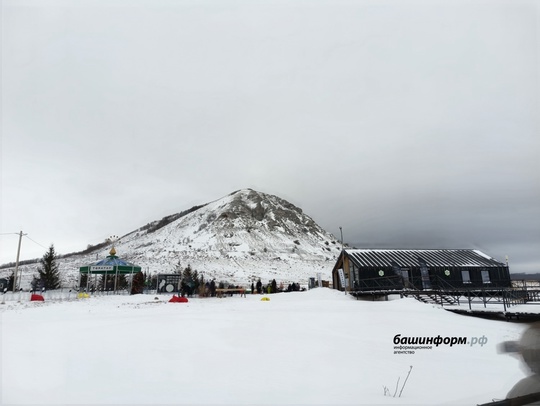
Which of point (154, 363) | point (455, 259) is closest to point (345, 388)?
point (154, 363)

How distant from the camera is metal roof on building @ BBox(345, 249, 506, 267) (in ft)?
113

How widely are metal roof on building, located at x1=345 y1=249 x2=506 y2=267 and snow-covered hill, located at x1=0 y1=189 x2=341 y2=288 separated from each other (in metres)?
24.6

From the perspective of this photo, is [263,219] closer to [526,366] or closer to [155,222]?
[155,222]

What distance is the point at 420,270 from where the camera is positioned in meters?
34.2

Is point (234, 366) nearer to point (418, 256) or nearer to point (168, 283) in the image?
point (168, 283)

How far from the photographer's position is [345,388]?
720 cm

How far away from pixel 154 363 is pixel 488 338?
11.3 metres

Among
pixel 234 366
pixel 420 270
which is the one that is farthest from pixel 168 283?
pixel 234 366

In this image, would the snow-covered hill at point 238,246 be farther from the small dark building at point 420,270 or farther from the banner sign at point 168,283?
the small dark building at point 420,270

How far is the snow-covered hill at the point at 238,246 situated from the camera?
70188 mm

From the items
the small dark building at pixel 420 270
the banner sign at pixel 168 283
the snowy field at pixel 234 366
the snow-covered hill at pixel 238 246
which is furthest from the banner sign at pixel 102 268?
the snow-covered hill at pixel 238 246

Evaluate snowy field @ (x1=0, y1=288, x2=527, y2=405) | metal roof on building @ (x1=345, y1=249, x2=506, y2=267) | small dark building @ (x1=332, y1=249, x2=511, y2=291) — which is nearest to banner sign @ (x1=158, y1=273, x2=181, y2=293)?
small dark building @ (x1=332, y1=249, x2=511, y2=291)

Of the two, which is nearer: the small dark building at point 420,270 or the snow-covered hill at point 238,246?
the small dark building at point 420,270

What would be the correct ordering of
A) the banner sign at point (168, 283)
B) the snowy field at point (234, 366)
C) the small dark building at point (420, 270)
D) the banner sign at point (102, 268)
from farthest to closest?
the banner sign at point (168, 283) → the small dark building at point (420, 270) → the banner sign at point (102, 268) → the snowy field at point (234, 366)
